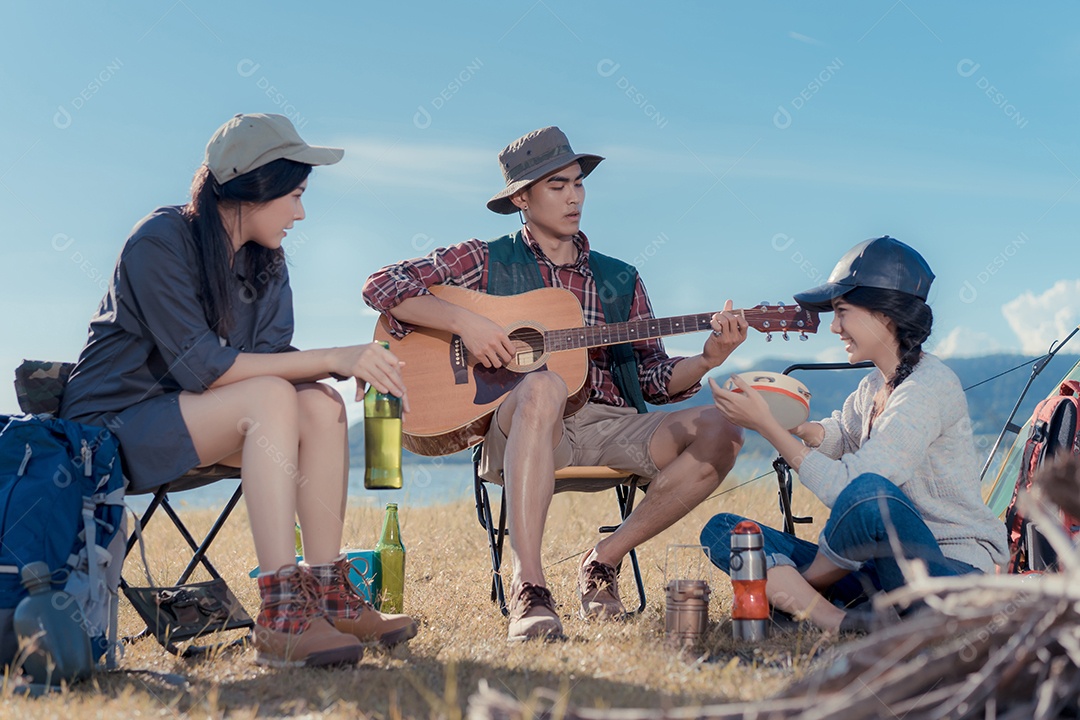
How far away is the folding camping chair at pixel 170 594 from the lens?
3084mm

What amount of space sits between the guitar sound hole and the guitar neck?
0.05 metres

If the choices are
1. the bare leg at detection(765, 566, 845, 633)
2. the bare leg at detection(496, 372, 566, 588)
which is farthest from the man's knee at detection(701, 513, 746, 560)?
the bare leg at detection(496, 372, 566, 588)

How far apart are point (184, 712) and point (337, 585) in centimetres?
71

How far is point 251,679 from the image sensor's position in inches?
106

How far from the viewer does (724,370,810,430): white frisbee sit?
130 inches

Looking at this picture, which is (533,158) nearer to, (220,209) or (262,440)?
(220,209)

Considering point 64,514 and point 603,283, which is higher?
point 603,283

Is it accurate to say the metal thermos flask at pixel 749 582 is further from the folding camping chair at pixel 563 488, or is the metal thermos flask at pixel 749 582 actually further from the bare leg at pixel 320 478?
the bare leg at pixel 320 478

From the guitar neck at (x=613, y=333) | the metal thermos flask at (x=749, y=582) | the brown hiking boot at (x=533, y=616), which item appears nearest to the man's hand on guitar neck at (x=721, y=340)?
the guitar neck at (x=613, y=333)

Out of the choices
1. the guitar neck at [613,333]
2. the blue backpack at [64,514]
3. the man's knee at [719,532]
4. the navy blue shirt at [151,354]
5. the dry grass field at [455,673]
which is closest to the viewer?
the dry grass field at [455,673]

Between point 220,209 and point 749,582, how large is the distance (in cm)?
191

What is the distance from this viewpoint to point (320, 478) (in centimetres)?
304

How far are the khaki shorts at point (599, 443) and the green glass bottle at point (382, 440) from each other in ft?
1.59

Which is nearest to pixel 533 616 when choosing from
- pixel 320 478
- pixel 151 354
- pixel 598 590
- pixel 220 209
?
pixel 598 590
